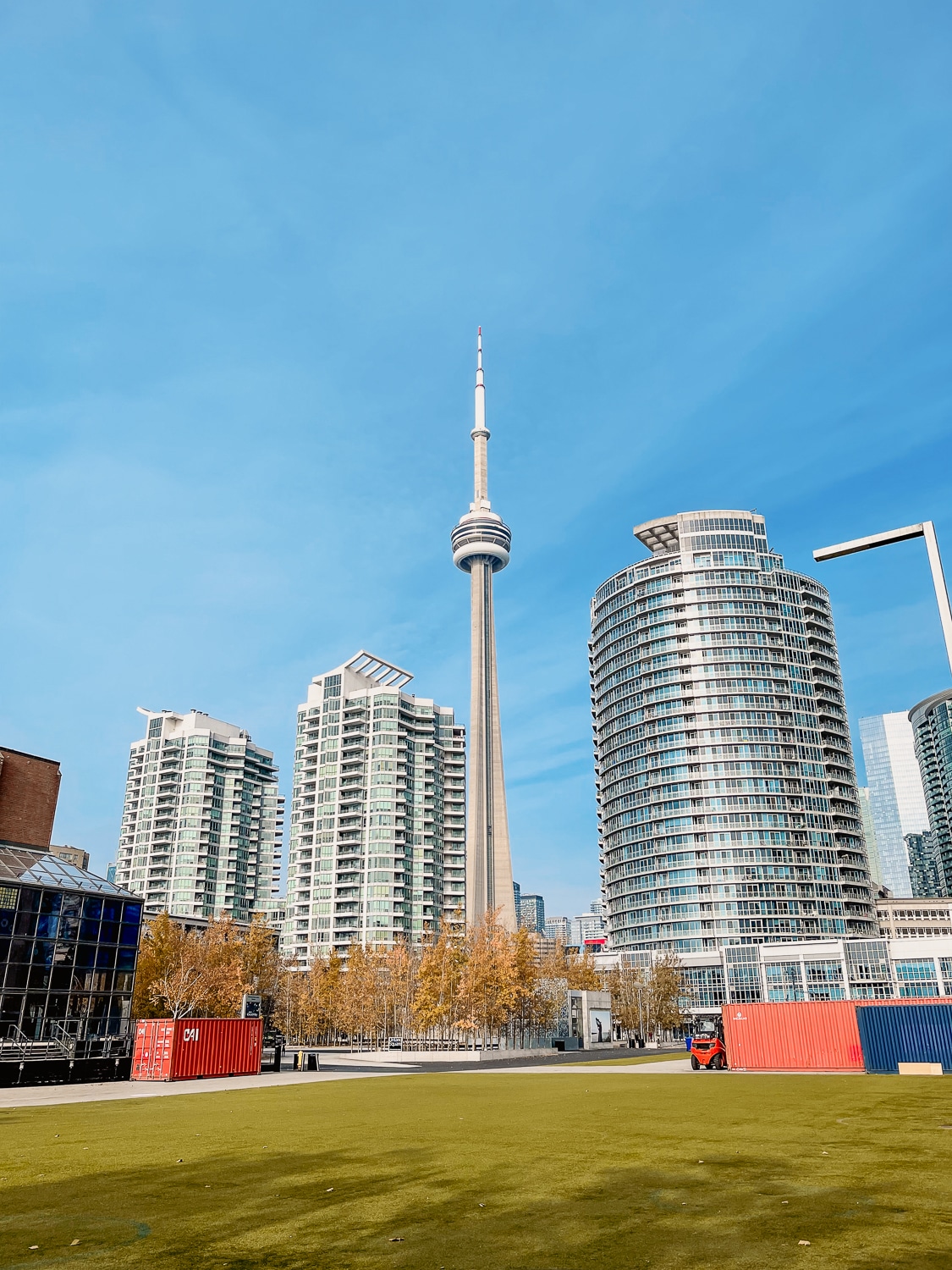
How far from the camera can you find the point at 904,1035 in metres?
40.4

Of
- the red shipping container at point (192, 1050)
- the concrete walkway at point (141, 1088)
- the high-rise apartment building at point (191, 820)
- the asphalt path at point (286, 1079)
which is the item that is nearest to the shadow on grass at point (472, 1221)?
the concrete walkway at point (141, 1088)

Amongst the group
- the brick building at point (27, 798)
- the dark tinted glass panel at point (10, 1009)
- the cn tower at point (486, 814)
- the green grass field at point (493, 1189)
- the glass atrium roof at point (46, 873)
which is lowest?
the green grass field at point (493, 1189)

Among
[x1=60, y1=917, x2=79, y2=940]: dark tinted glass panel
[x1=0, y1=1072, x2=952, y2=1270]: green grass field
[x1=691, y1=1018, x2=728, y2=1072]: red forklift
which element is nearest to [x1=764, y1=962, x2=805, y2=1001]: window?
[x1=691, y1=1018, x2=728, y2=1072]: red forklift

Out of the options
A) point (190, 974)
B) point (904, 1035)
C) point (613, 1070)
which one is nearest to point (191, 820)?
point (190, 974)

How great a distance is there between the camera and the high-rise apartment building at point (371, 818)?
545 ft

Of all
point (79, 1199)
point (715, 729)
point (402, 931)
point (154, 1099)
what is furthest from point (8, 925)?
point (715, 729)

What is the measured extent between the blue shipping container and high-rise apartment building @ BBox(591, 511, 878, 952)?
382 feet

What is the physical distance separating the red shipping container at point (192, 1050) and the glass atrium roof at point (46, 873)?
10.1 meters

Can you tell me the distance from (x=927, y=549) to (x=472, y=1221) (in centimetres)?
1047

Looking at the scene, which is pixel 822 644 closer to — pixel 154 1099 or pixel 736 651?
pixel 736 651

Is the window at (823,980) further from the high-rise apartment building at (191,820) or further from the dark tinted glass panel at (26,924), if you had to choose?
the high-rise apartment building at (191,820)

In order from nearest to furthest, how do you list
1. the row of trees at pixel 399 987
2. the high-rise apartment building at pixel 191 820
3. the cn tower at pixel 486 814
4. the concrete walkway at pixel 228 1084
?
the concrete walkway at pixel 228 1084
the row of trees at pixel 399 987
the cn tower at pixel 486 814
the high-rise apartment building at pixel 191 820

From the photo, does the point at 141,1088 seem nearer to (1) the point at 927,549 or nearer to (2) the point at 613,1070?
(2) the point at 613,1070

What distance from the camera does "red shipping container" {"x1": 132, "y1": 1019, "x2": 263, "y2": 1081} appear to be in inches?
1811
